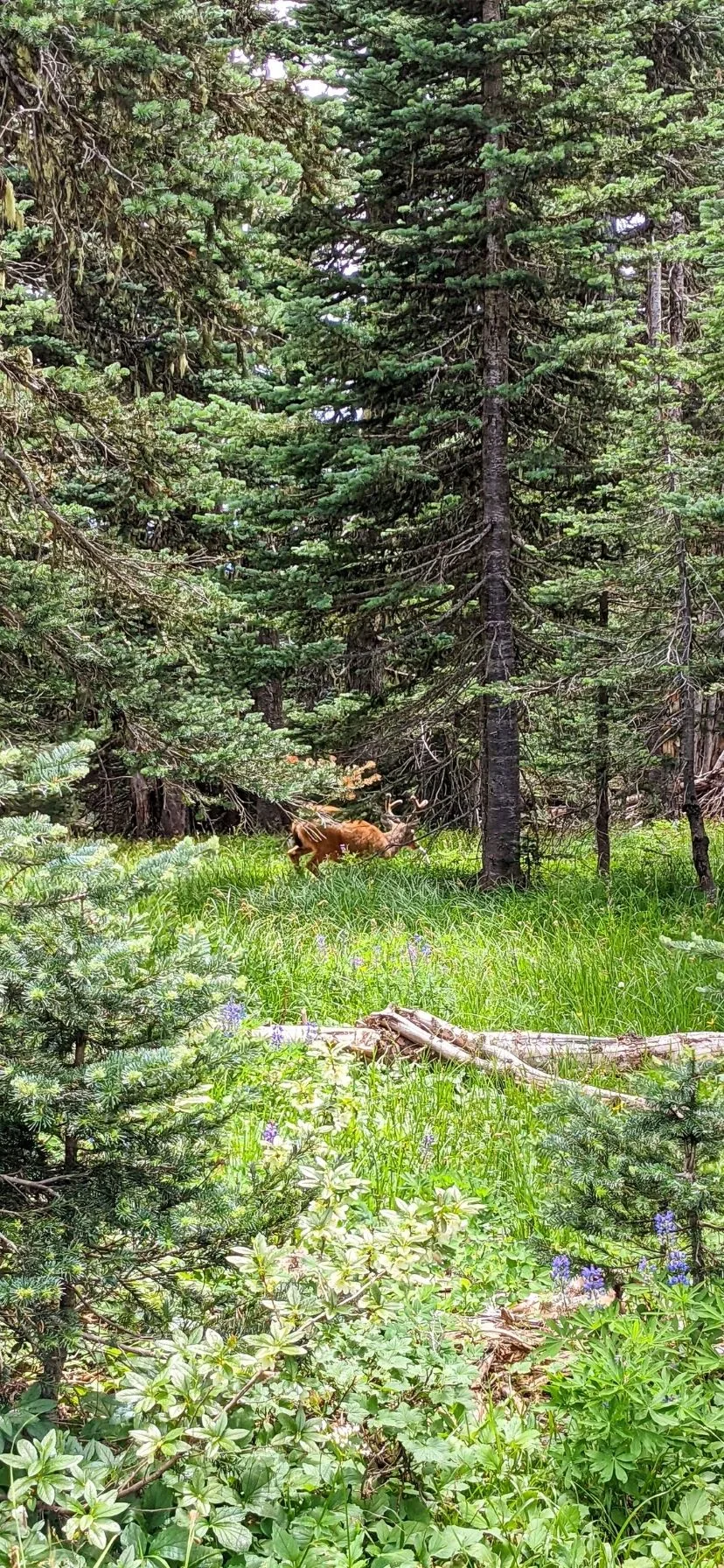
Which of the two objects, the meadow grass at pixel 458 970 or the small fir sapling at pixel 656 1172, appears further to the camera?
the meadow grass at pixel 458 970

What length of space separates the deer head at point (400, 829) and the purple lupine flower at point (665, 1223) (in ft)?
21.1

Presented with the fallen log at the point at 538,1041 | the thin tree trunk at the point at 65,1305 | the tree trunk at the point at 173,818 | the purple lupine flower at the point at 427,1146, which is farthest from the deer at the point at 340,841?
the thin tree trunk at the point at 65,1305

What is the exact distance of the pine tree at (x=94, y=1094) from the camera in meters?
1.80

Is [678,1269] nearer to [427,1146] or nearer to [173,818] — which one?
[427,1146]

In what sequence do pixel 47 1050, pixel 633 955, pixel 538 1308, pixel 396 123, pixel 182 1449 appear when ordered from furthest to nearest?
1. pixel 396 123
2. pixel 633 955
3. pixel 538 1308
4. pixel 47 1050
5. pixel 182 1449

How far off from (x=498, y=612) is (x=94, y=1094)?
629cm

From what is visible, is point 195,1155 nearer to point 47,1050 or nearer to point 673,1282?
point 47,1050

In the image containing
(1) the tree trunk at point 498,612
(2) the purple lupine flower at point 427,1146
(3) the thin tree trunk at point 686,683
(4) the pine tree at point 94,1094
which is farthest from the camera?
(1) the tree trunk at point 498,612

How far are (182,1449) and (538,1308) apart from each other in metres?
1.48

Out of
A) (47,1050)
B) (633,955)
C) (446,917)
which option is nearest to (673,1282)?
(47,1050)

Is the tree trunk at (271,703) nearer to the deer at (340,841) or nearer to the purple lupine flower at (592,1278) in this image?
the deer at (340,841)

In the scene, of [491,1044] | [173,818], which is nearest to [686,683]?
[491,1044]

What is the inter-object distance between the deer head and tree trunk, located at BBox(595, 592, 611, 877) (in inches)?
66.5

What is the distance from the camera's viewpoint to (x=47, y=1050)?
1866 mm
